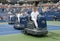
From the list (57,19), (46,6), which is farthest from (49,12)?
(46,6)

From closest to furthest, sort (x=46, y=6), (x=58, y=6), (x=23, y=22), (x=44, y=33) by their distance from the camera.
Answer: (x=44, y=33) → (x=23, y=22) → (x=58, y=6) → (x=46, y=6)

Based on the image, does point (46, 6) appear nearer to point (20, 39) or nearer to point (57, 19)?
point (57, 19)

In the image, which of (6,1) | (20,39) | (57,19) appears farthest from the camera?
(6,1)

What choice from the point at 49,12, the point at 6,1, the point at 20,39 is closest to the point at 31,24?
the point at 20,39

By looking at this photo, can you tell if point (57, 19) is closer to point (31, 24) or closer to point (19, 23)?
point (19, 23)

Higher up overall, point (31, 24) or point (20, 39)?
point (31, 24)

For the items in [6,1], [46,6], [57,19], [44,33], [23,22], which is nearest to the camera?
[44,33]

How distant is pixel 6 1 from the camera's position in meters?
37.2

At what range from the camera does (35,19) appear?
30.2ft

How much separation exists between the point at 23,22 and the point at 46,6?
1424cm

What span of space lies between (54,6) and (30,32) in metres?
15.4

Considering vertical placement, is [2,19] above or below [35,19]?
below

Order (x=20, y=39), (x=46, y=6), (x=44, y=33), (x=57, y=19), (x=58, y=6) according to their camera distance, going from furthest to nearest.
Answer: (x=46, y=6) < (x=58, y=6) < (x=57, y=19) < (x=44, y=33) < (x=20, y=39)

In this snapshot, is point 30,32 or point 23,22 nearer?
point 30,32
